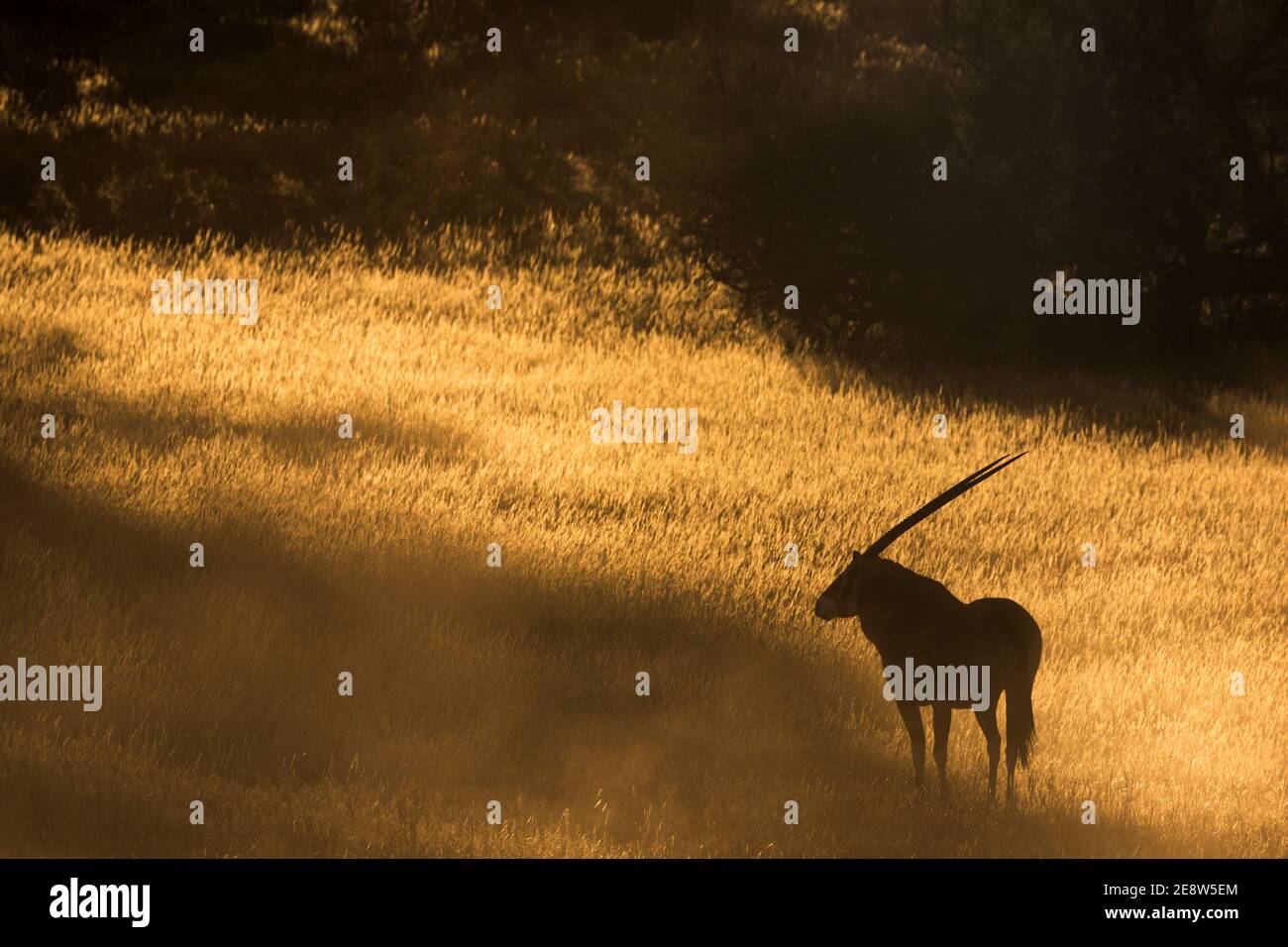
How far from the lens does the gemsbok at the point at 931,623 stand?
808 centimetres

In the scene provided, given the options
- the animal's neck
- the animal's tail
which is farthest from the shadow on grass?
the animal's neck

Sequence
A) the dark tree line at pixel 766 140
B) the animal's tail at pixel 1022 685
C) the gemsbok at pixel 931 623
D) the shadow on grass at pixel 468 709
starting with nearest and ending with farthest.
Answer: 1. the gemsbok at pixel 931 623
2. the animal's tail at pixel 1022 685
3. the shadow on grass at pixel 468 709
4. the dark tree line at pixel 766 140

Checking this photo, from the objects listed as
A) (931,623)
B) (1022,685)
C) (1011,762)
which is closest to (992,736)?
(1011,762)

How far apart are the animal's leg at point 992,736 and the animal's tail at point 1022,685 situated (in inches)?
3.1

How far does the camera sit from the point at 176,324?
21.5 meters

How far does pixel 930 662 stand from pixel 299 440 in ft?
33.7

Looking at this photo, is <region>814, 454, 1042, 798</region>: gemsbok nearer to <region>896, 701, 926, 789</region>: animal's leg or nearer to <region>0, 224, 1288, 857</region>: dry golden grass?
<region>896, 701, 926, 789</region>: animal's leg

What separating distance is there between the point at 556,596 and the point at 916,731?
185 inches

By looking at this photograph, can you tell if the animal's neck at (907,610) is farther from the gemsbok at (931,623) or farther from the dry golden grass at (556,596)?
the dry golden grass at (556,596)

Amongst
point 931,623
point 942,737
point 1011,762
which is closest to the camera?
point 931,623

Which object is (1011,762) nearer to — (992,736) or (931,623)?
(992,736)

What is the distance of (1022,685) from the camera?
8445 mm

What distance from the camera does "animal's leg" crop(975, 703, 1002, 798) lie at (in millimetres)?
8375

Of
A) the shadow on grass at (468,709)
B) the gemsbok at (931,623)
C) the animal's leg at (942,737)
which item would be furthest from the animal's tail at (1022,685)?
the shadow on grass at (468,709)
